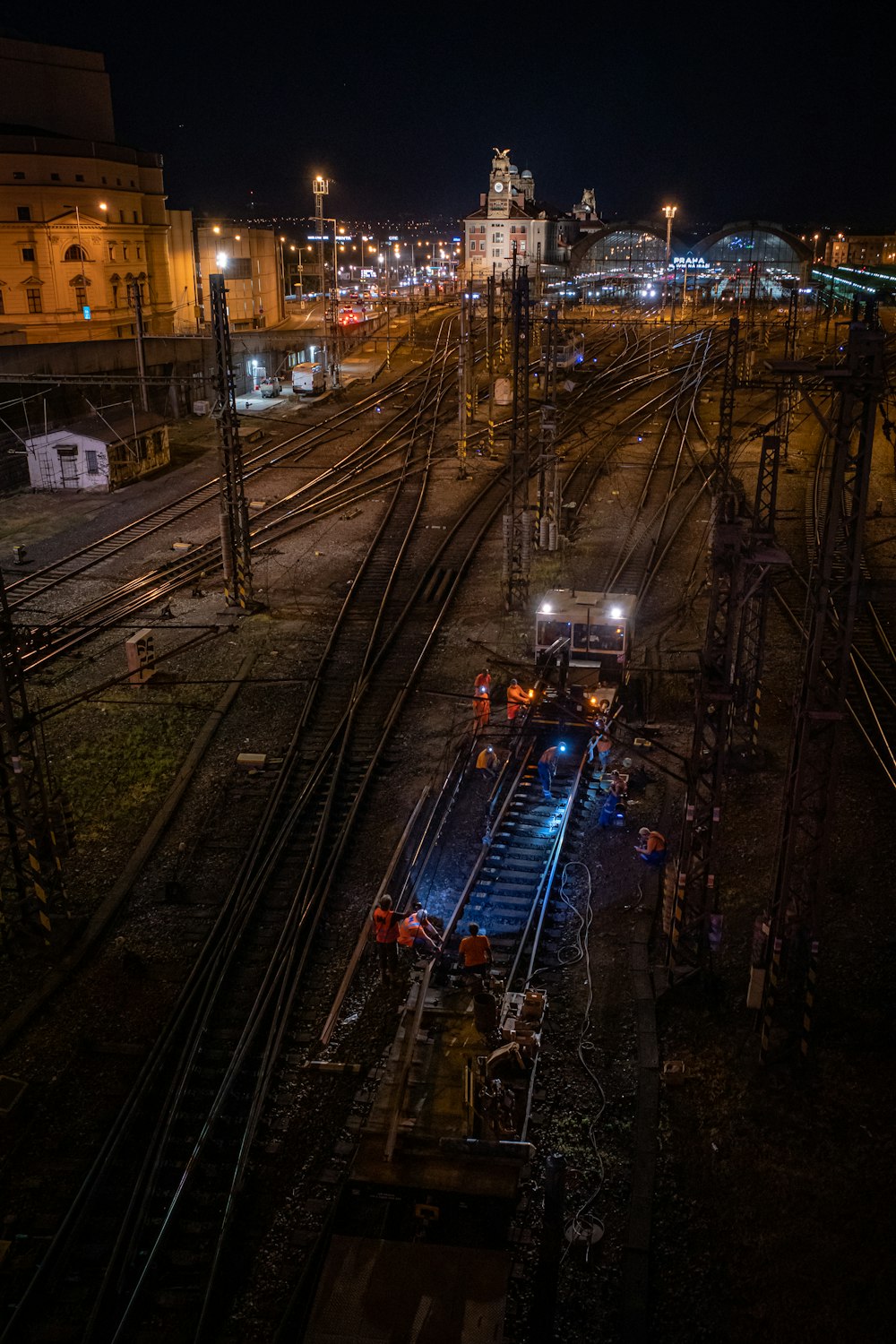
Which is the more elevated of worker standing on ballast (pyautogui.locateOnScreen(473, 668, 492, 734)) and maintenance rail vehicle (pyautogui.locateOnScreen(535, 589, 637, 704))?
maintenance rail vehicle (pyautogui.locateOnScreen(535, 589, 637, 704))

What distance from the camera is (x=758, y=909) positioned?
38.5 ft

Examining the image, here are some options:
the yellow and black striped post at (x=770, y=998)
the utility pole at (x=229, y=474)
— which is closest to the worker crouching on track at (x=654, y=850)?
the yellow and black striped post at (x=770, y=998)

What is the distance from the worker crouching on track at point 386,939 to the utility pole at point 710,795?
2872 mm

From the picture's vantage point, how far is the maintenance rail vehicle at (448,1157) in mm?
7199

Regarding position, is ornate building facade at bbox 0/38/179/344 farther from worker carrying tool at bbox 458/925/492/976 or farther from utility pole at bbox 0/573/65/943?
worker carrying tool at bbox 458/925/492/976

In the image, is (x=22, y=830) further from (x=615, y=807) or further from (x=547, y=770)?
(x=615, y=807)

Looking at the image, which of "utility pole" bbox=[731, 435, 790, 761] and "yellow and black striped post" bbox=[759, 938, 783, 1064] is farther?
"utility pole" bbox=[731, 435, 790, 761]

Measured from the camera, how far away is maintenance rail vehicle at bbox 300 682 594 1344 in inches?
283

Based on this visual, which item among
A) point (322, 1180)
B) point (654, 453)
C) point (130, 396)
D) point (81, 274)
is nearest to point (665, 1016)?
point (322, 1180)

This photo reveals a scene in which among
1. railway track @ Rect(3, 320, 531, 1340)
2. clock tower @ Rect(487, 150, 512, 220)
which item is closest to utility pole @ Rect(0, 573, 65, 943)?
railway track @ Rect(3, 320, 531, 1340)

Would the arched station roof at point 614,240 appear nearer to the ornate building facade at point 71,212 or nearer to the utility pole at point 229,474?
the ornate building facade at point 71,212

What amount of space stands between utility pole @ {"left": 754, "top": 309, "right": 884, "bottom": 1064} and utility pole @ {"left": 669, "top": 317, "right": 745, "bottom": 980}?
0.87 meters

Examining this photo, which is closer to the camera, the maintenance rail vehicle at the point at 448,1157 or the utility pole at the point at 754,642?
the maintenance rail vehicle at the point at 448,1157

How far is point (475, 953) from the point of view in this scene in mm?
10680
